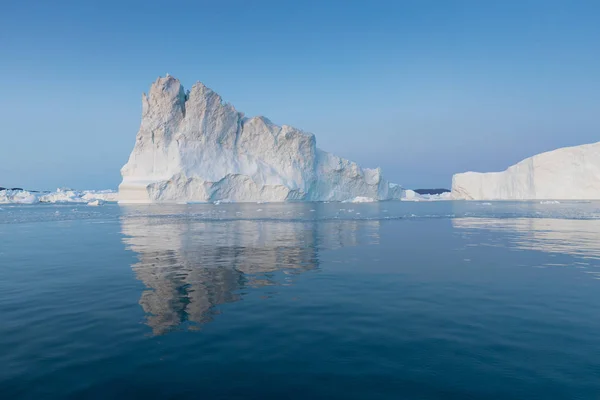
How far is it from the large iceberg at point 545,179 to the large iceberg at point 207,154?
27.9m

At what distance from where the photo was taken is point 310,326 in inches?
162

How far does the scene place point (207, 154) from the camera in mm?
43594

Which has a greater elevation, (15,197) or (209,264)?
(15,197)

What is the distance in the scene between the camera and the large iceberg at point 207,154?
42250 mm

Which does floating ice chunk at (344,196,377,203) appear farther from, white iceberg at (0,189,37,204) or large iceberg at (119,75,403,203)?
white iceberg at (0,189,37,204)

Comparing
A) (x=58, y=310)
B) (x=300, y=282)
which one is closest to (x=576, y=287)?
(x=300, y=282)

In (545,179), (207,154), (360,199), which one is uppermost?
(207,154)

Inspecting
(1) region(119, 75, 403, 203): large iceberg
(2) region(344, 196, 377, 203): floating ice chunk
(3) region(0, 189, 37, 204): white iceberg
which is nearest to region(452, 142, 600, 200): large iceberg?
(2) region(344, 196, 377, 203): floating ice chunk

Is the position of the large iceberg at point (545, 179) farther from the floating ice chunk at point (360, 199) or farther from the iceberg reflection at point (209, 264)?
the iceberg reflection at point (209, 264)

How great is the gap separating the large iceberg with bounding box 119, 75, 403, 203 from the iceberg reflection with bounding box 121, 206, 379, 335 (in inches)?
1170

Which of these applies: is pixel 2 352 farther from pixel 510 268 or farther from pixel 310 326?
pixel 510 268

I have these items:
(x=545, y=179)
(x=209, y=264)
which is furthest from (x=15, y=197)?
(x=545, y=179)

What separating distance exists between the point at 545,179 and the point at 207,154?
45.9m

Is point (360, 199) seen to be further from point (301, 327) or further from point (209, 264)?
point (301, 327)
